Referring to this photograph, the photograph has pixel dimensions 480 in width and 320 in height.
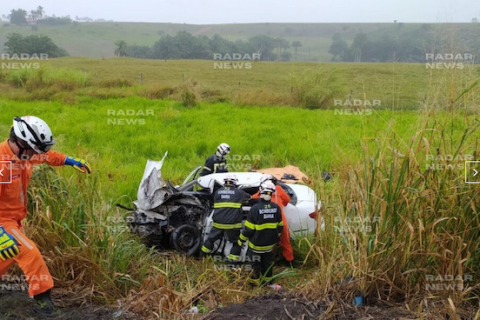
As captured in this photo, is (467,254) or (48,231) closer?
(467,254)

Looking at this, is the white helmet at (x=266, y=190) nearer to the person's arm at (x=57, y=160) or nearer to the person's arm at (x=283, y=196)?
the person's arm at (x=283, y=196)

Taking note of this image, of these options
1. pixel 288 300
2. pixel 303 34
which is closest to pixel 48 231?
pixel 288 300

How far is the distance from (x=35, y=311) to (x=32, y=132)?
1.62 metres

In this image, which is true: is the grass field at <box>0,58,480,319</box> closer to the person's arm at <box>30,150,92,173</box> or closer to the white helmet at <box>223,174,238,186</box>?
the person's arm at <box>30,150,92,173</box>

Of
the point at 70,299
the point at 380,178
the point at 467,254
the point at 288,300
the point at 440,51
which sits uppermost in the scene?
the point at 440,51

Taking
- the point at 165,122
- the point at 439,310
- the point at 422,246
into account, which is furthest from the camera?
the point at 165,122

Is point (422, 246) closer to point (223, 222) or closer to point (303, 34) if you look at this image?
point (223, 222)

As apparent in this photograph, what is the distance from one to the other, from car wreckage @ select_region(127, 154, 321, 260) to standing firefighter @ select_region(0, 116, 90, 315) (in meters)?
2.17

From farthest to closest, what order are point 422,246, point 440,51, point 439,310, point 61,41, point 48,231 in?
point 61,41 → point 48,231 → point 440,51 → point 422,246 → point 439,310

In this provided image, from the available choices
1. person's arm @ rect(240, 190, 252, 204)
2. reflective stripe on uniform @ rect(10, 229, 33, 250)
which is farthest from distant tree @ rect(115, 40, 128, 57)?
reflective stripe on uniform @ rect(10, 229, 33, 250)

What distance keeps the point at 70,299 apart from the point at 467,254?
11.7 ft

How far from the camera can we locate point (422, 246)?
132 inches

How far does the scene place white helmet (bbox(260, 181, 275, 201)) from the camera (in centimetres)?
539

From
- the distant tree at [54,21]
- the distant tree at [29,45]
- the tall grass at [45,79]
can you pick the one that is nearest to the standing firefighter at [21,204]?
the tall grass at [45,79]
